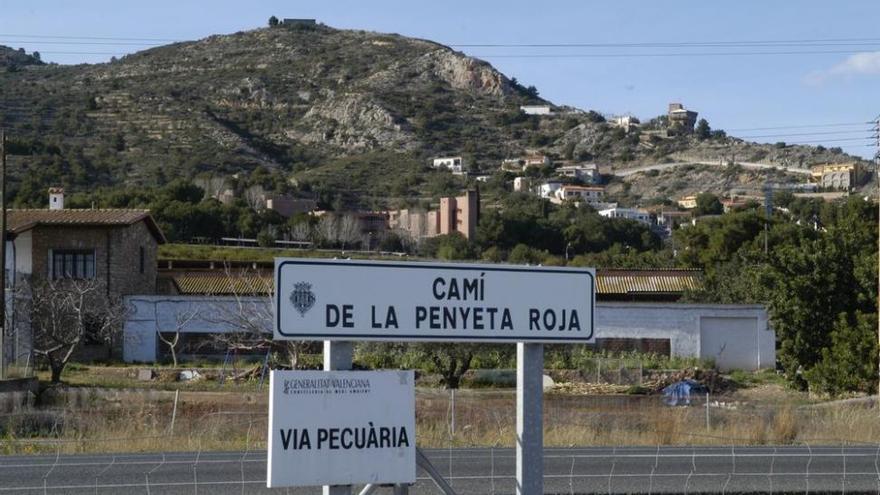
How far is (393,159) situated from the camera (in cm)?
13762

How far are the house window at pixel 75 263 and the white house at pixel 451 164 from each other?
89.1 metres

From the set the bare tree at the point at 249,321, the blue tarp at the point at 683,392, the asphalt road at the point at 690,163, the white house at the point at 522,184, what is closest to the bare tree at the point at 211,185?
the white house at the point at 522,184

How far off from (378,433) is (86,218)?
4690 centimetres

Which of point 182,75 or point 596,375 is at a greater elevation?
point 182,75

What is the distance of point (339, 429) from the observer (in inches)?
222

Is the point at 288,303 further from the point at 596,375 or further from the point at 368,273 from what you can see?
the point at 596,375

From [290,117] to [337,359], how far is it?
143836 millimetres

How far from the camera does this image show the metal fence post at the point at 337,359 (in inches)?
224

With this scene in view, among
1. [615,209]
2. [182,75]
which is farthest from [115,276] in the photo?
[182,75]

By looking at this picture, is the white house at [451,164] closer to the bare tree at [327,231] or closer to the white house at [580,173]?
the white house at [580,173]

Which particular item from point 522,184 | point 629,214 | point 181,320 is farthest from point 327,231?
point 522,184

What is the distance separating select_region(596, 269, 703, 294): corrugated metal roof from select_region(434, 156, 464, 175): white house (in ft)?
246

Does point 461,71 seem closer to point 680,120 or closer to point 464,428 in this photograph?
point 680,120

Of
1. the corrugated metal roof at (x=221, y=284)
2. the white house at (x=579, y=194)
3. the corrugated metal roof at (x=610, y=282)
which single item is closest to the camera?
the corrugated metal roof at (x=221, y=284)
